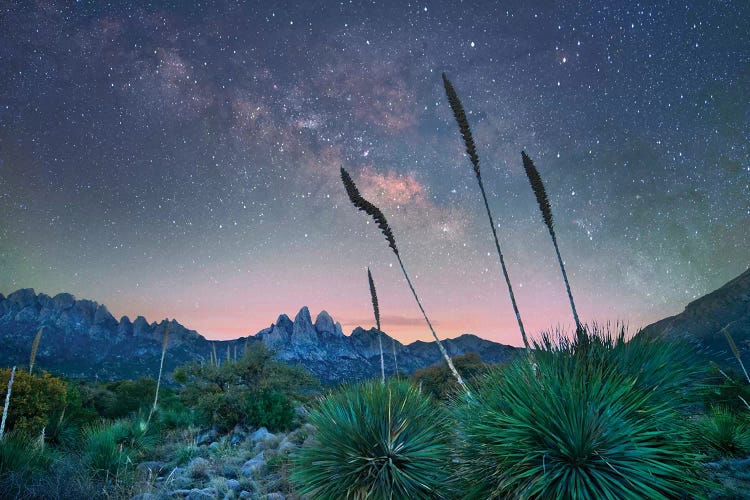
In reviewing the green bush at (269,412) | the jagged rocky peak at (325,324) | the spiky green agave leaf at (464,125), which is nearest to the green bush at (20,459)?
the green bush at (269,412)

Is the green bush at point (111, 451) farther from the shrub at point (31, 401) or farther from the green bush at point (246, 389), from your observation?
the green bush at point (246, 389)

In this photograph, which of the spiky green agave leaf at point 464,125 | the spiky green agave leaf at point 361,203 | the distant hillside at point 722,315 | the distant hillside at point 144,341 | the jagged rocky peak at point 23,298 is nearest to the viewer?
the spiky green agave leaf at point 464,125

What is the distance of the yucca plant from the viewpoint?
5.26 m

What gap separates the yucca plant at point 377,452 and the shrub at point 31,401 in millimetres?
16554

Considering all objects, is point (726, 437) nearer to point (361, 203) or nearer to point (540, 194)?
point (540, 194)

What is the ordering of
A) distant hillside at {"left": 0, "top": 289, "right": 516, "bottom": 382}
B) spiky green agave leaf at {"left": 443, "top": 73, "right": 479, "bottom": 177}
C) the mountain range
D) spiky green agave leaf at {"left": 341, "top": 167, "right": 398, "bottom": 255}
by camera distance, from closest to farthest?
spiky green agave leaf at {"left": 443, "top": 73, "right": 479, "bottom": 177}, spiky green agave leaf at {"left": 341, "top": 167, "right": 398, "bottom": 255}, the mountain range, distant hillside at {"left": 0, "top": 289, "right": 516, "bottom": 382}

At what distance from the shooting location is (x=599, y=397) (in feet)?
13.0

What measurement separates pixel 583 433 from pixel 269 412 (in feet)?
60.1

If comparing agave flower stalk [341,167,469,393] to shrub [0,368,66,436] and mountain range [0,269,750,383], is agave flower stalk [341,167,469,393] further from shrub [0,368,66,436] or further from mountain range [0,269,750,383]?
mountain range [0,269,750,383]

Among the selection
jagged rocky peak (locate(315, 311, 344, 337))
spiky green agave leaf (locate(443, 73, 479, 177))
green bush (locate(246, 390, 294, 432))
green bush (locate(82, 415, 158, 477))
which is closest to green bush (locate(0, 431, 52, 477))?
green bush (locate(82, 415, 158, 477))

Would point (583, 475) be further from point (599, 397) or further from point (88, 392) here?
point (88, 392)

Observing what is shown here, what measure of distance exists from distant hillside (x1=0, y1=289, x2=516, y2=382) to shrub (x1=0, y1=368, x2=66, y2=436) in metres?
122

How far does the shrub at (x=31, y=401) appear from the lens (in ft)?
54.9

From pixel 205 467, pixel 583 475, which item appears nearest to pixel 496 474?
pixel 583 475
